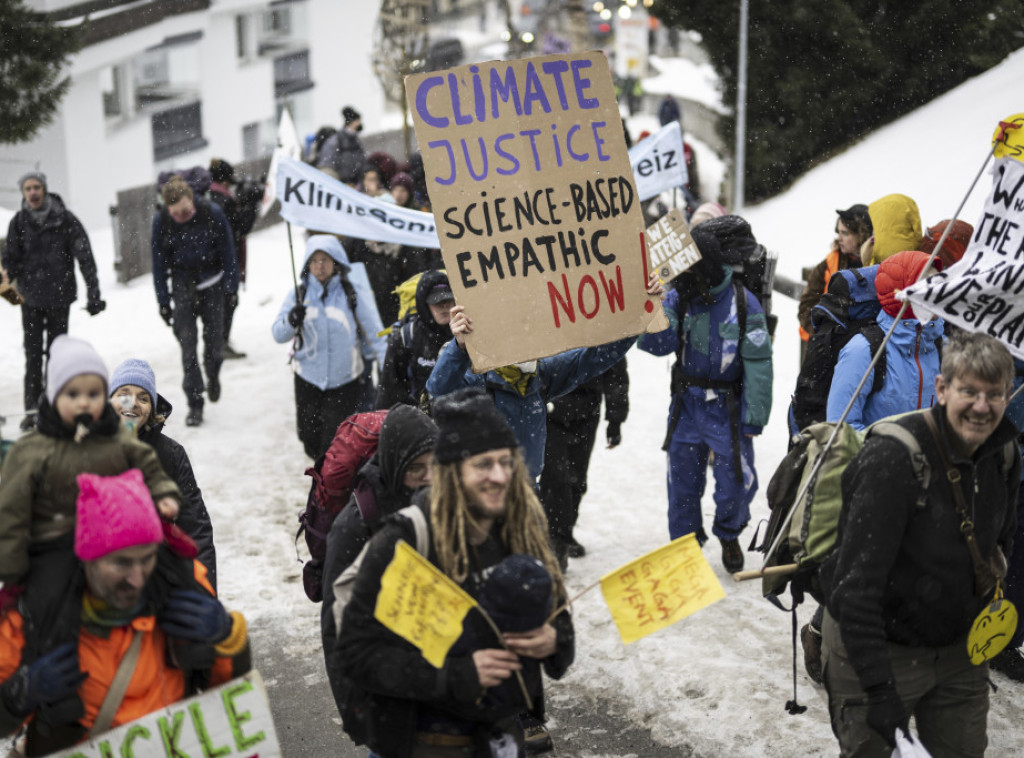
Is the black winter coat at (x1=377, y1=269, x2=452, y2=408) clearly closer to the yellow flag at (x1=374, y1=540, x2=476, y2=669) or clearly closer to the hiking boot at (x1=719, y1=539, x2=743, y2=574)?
the hiking boot at (x1=719, y1=539, x2=743, y2=574)

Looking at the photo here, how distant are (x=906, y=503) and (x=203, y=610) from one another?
1.93m

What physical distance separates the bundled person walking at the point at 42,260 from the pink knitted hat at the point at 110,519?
745cm

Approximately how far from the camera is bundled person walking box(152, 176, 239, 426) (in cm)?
1014

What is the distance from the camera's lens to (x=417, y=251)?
34.9 ft

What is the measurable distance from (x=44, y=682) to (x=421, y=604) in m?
0.93

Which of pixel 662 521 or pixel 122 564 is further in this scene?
pixel 662 521

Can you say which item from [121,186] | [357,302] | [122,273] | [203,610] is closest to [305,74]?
[121,186]

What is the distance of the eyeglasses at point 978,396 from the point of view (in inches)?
136

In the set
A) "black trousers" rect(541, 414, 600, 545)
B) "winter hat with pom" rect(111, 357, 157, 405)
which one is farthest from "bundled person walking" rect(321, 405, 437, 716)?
"black trousers" rect(541, 414, 600, 545)

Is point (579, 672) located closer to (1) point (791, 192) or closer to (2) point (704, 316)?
(2) point (704, 316)

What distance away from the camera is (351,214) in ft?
28.6

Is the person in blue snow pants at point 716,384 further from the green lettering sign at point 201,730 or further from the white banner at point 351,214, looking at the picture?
the green lettering sign at point 201,730

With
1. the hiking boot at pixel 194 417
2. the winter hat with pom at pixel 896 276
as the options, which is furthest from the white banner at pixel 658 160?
the winter hat with pom at pixel 896 276

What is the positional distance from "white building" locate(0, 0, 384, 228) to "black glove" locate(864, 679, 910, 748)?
568 inches
